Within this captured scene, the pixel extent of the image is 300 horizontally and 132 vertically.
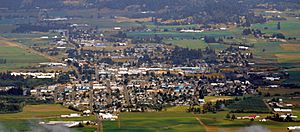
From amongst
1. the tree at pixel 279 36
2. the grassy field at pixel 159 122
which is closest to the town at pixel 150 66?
the grassy field at pixel 159 122

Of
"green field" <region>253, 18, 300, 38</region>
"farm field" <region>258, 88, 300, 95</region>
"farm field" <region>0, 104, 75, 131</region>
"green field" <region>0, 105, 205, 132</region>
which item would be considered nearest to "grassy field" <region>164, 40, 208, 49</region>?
"green field" <region>253, 18, 300, 38</region>

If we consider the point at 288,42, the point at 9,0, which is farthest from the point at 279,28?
the point at 9,0

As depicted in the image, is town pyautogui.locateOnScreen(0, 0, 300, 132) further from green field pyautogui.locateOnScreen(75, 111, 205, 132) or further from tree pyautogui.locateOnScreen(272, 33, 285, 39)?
tree pyautogui.locateOnScreen(272, 33, 285, 39)

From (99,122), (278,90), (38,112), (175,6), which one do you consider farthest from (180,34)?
(99,122)

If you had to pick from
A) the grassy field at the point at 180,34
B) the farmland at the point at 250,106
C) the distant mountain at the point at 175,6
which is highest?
the distant mountain at the point at 175,6

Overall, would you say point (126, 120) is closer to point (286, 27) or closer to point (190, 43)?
point (190, 43)

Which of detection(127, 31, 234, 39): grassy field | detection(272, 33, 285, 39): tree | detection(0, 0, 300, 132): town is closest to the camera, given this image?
detection(0, 0, 300, 132): town

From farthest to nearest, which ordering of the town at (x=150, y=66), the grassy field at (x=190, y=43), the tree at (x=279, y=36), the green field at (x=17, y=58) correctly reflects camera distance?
the tree at (x=279, y=36) → the grassy field at (x=190, y=43) → the green field at (x=17, y=58) → the town at (x=150, y=66)

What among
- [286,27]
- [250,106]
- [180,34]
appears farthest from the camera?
[286,27]

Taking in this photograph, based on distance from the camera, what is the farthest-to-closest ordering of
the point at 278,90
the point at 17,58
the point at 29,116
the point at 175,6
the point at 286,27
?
1. the point at 175,6
2. the point at 286,27
3. the point at 17,58
4. the point at 278,90
5. the point at 29,116

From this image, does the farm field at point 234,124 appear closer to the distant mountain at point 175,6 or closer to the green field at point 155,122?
the green field at point 155,122

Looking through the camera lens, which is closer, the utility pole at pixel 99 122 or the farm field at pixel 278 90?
the utility pole at pixel 99 122
